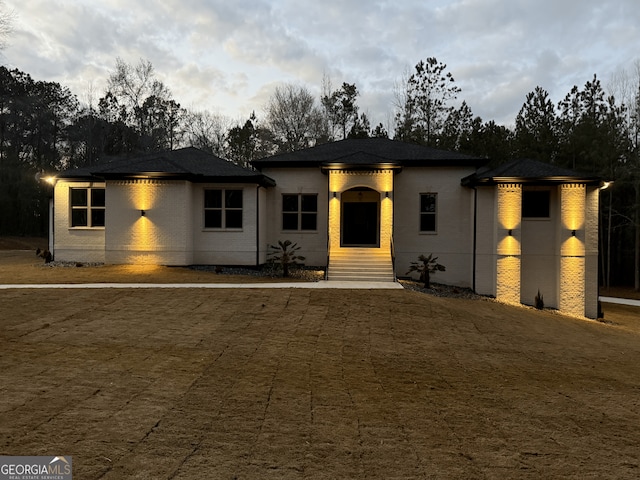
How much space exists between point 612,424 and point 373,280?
1001cm

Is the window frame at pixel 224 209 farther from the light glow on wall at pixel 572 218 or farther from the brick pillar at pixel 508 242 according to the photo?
the light glow on wall at pixel 572 218

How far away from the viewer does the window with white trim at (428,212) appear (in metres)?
18.1

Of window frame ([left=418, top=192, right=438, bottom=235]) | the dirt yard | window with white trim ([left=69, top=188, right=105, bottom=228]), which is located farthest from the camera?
window frame ([left=418, top=192, right=438, bottom=235])

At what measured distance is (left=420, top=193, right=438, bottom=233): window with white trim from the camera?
59.3 feet

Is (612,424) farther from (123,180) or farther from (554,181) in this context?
(123,180)

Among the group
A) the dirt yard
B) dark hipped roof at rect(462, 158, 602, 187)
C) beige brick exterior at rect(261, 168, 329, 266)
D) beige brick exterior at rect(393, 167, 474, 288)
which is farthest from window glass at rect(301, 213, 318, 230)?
the dirt yard

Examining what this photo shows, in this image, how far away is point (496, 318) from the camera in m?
11.2

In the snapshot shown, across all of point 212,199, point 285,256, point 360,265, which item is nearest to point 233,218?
point 212,199

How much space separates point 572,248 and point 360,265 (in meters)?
8.17

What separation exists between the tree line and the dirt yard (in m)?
24.1

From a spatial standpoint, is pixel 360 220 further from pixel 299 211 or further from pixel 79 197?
pixel 79 197

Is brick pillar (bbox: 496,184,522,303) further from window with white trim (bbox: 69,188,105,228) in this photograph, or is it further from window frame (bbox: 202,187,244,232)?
window with white trim (bbox: 69,188,105,228)

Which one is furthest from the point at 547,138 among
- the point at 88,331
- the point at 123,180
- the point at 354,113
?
the point at 88,331

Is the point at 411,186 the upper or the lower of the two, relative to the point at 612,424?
upper
